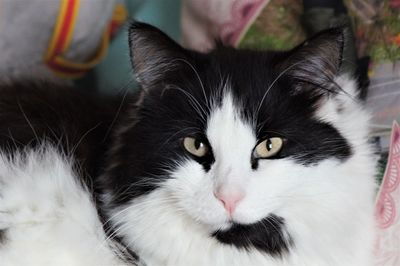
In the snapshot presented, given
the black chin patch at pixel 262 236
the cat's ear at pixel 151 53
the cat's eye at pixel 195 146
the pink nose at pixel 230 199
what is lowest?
the black chin patch at pixel 262 236

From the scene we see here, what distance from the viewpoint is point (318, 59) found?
3.27ft

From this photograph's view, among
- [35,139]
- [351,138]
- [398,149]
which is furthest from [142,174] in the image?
[398,149]

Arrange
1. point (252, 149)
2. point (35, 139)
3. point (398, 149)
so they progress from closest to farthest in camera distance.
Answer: point (252, 149) → point (35, 139) → point (398, 149)

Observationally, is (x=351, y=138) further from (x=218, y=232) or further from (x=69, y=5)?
(x=69, y=5)

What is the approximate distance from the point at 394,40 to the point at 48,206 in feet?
2.87

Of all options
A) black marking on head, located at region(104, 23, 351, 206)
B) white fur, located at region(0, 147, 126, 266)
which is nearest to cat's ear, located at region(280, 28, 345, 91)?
black marking on head, located at region(104, 23, 351, 206)

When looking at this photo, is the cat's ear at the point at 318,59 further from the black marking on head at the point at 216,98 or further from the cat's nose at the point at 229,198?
the cat's nose at the point at 229,198

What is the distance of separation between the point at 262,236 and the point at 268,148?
0.55ft

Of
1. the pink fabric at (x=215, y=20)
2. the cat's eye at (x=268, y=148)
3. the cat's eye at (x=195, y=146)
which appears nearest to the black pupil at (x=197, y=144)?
the cat's eye at (x=195, y=146)

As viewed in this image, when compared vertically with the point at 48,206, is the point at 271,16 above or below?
above

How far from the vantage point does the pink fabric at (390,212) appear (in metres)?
1.23

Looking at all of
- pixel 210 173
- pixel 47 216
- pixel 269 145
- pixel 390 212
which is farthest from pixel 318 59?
pixel 47 216

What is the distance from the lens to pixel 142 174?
103cm

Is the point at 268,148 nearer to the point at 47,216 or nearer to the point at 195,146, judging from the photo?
the point at 195,146
